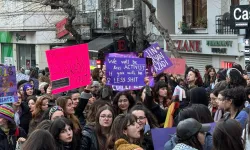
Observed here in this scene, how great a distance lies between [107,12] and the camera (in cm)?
2486

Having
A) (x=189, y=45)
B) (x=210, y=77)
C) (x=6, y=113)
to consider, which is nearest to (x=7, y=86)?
(x=6, y=113)

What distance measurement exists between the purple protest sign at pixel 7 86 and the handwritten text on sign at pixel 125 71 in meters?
1.57

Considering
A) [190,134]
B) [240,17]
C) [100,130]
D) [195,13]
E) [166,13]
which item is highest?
[166,13]

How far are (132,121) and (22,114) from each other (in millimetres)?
3512

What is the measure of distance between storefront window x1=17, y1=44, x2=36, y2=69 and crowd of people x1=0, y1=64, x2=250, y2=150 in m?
24.3

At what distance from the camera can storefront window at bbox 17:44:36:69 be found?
111 feet

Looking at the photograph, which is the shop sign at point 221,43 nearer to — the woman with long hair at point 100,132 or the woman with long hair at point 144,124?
the woman with long hair at point 144,124

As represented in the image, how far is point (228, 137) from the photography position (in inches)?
180

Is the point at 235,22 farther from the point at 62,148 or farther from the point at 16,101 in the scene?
the point at 62,148

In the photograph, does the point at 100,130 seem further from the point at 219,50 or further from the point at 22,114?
the point at 219,50

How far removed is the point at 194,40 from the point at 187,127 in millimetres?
17584

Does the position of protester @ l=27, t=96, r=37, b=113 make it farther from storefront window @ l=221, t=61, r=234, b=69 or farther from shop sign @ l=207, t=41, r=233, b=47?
storefront window @ l=221, t=61, r=234, b=69

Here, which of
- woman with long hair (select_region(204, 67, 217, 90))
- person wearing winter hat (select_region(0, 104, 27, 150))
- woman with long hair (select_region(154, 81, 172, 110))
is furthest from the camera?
woman with long hair (select_region(204, 67, 217, 90))

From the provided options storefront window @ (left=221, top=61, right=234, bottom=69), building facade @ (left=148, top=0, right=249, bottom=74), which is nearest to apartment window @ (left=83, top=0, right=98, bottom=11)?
building facade @ (left=148, top=0, right=249, bottom=74)
